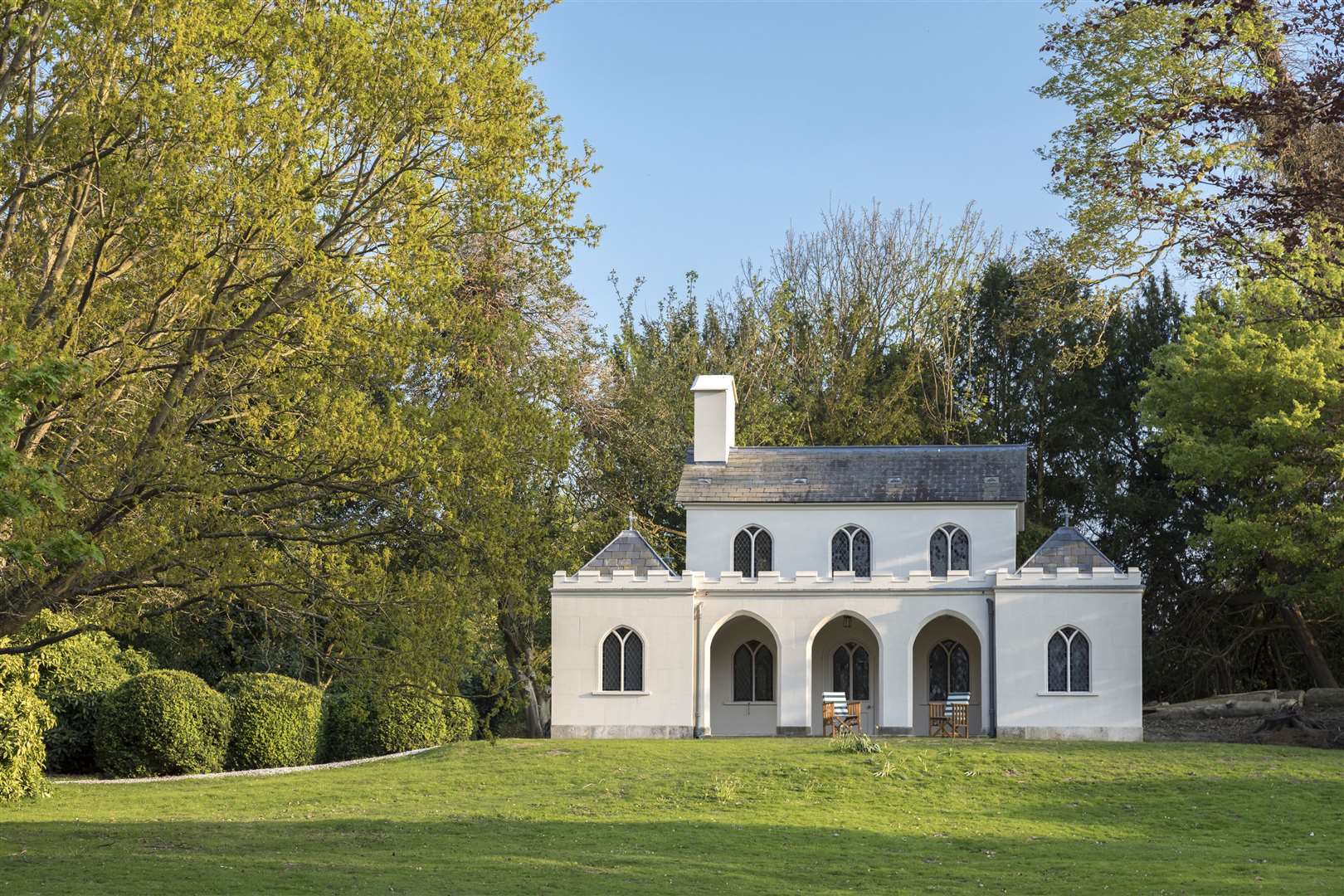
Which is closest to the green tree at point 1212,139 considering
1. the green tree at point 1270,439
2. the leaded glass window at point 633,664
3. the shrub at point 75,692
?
the green tree at point 1270,439

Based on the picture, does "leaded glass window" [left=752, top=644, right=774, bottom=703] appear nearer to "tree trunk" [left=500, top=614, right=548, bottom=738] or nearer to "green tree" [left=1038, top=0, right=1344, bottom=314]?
"tree trunk" [left=500, top=614, right=548, bottom=738]

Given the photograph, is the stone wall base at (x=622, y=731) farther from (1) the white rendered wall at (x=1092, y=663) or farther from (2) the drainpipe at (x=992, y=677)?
(1) the white rendered wall at (x=1092, y=663)

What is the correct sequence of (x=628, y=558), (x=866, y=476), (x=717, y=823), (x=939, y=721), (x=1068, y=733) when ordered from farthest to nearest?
(x=866, y=476) → (x=628, y=558) → (x=939, y=721) → (x=1068, y=733) → (x=717, y=823)

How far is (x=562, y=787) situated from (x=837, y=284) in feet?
111

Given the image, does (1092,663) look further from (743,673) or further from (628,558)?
(628,558)

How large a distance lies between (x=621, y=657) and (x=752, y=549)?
5501 mm

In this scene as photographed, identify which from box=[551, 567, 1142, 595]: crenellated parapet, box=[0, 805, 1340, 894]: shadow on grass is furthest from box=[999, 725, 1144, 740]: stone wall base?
box=[0, 805, 1340, 894]: shadow on grass

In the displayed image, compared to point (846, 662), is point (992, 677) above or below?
below

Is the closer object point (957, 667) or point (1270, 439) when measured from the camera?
point (1270, 439)

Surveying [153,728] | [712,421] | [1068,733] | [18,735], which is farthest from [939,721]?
[18,735]

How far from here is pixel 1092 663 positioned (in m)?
30.9

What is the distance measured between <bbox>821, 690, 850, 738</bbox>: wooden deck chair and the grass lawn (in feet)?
5.08

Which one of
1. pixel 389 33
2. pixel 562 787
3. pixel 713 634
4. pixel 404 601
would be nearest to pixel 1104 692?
pixel 713 634

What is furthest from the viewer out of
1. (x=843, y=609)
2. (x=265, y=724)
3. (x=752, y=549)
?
(x=752, y=549)
